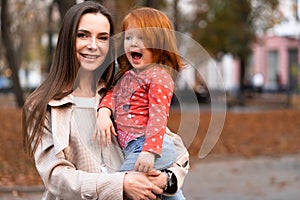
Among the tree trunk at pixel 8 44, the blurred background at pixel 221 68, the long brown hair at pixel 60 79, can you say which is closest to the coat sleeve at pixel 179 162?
the blurred background at pixel 221 68

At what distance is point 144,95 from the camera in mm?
2789

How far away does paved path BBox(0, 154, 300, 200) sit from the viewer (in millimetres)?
10508

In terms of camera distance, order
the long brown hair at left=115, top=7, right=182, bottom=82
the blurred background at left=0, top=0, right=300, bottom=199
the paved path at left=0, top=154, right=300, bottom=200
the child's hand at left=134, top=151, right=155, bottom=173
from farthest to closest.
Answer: the blurred background at left=0, top=0, right=300, bottom=199
the paved path at left=0, top=154, right=300, bottom=200
the long brown hair at left=115, top=7, right=182, bottom=82
the child's hand at left=134, top=151, right=155, bottom=173

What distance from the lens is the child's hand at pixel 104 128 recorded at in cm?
277

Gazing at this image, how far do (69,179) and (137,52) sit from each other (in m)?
0.56

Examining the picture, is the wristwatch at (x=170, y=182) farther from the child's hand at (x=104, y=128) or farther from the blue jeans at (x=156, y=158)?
the child's hand at (x=104, y=128)

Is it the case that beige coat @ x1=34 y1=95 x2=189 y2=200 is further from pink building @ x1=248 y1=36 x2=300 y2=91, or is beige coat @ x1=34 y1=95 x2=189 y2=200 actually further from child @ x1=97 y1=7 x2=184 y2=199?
pink building @ x1=248 y1=36 x2=300 y2=91

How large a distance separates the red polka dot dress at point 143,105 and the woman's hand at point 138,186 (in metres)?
0.11

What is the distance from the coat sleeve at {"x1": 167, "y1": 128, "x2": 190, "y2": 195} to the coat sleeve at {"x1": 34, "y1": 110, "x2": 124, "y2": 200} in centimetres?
25

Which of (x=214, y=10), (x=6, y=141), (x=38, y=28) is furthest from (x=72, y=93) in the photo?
(x=38, y=28)

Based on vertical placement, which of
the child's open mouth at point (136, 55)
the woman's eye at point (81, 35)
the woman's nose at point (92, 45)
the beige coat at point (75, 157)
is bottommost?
the beige coat at point (75, 157)

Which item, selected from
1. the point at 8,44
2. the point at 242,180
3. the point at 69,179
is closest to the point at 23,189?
the point at 242,180

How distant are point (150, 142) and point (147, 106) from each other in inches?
6.2

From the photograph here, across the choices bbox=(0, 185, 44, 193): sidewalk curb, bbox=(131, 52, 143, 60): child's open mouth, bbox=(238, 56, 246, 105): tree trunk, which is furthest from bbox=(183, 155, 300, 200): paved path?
bbox=(238, 56, 246, 105): tree trunk
